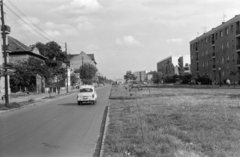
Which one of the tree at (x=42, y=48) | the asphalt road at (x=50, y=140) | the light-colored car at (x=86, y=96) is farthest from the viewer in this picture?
Answer: the tree at (x=42, y=48)

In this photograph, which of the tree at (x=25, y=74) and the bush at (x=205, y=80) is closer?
the tree at (x=25, y=74)

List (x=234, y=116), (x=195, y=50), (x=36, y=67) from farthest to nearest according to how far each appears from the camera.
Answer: (x=195, y=50) < (x=36, y=67) < (x=234, y=116)

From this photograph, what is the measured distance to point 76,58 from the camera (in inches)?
5999

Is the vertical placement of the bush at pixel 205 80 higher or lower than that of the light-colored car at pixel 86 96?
higher

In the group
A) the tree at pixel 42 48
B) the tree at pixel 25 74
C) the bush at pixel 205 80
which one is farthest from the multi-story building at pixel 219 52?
the tree at pixel 42 48

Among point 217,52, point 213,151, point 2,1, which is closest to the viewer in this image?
point 213,151

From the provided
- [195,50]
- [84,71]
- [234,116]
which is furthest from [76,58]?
[234,116]

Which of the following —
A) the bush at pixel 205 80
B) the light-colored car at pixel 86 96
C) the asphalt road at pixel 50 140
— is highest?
the bush at pixel 205 80

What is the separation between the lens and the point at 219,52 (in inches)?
2640

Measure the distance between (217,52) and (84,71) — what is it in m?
56.0

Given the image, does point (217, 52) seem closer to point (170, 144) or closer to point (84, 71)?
point (84, 71)

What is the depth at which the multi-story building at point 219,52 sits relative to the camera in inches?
2254

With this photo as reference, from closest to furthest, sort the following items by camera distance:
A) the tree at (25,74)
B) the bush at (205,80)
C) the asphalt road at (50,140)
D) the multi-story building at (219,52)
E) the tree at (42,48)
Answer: the asphalt road at (50,140)
the tree at (25,74)
the multi-story building at (219,52)
the bush at (205,80)
the tree at (42,48)

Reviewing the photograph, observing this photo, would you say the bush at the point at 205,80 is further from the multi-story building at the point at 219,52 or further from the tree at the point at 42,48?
the tree at the point at 42,48
